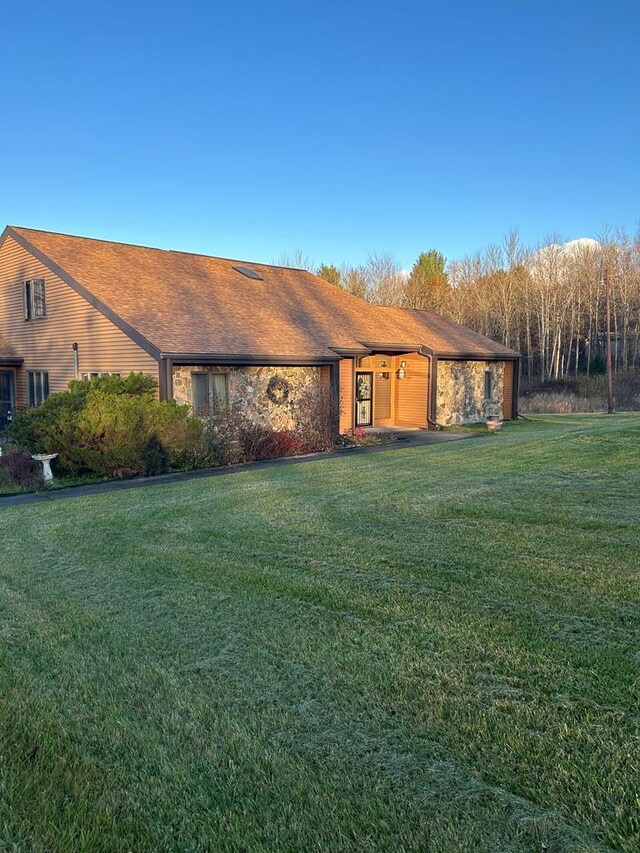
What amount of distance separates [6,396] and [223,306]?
758cm

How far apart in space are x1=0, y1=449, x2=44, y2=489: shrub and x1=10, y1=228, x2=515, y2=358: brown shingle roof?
367 centimetres

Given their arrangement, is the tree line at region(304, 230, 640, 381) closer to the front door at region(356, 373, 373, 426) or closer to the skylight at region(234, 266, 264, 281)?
the front door at region(356, 373, 373, 426)

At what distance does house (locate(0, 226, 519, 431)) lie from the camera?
14391 mm

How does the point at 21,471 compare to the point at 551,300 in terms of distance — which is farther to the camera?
the point at 551,300

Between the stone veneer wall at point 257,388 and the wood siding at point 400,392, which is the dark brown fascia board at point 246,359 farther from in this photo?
the wood siding at point 400,392

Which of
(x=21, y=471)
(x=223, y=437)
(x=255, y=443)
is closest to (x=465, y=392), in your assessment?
(x=255, y=443)

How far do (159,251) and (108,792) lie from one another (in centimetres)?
1924

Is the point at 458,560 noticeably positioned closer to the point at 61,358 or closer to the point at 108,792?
Result: the point at 108,792

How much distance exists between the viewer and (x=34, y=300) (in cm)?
1733

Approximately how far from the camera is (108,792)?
7.63 ft

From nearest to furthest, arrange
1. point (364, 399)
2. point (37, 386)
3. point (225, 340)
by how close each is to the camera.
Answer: point (225, 340) < point (37, 386) < point (364, 399)

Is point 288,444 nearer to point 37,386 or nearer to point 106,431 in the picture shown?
point 106,431

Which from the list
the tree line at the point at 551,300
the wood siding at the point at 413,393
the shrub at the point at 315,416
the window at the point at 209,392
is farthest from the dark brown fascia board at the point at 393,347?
the tree line at the point at 551,300

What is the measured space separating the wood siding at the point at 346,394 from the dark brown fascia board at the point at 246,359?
4.74 ft
